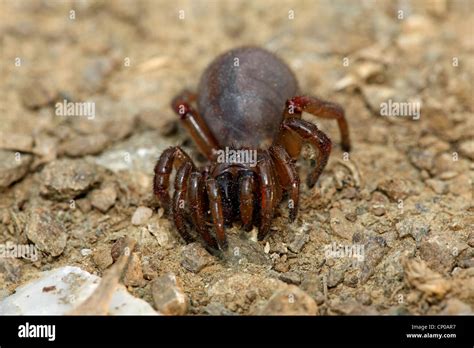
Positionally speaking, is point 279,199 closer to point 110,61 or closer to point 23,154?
point 23,154

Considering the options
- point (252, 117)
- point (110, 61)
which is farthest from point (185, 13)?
point (252, 117)

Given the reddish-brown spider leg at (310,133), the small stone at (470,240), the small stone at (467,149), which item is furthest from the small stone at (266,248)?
the small stone at (467,149)

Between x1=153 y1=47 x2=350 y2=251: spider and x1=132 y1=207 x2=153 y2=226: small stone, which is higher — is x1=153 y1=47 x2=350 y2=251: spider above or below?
above

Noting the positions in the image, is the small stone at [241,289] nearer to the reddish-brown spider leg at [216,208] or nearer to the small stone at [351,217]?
the reddish-brown spider leg at [216,208]

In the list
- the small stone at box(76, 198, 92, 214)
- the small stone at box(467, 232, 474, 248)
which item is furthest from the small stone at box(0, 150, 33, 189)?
the small stone at box(467, 232, 474, 248)

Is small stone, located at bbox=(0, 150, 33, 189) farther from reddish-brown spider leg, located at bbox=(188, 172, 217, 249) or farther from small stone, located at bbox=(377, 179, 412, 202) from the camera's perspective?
small stone, located at bbox=(377, 179, 412, 202)

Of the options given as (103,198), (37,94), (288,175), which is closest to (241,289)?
(288,175)
